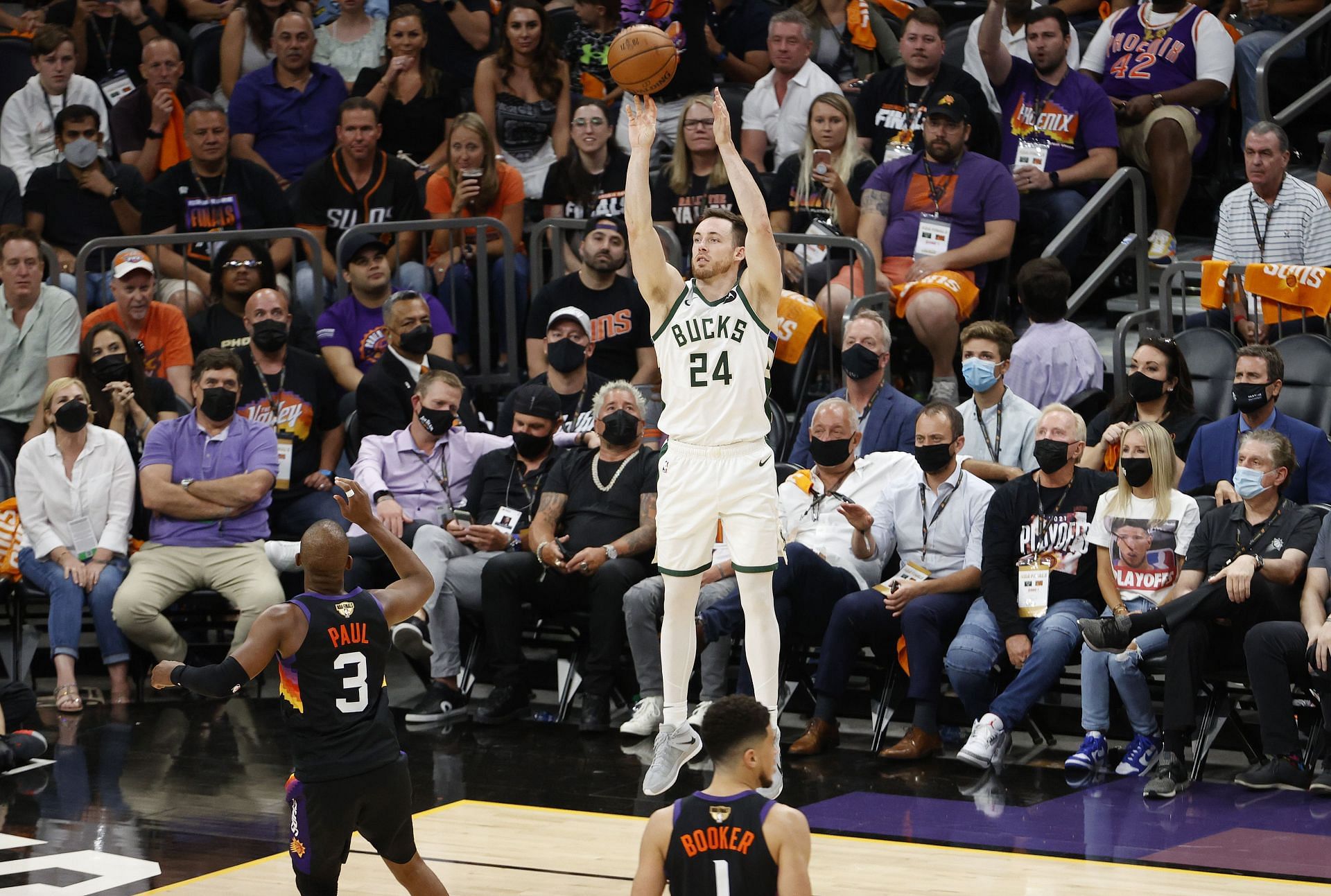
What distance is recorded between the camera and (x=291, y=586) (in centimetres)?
997

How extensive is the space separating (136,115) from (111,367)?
2957 mm

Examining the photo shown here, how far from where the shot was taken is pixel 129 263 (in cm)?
1034

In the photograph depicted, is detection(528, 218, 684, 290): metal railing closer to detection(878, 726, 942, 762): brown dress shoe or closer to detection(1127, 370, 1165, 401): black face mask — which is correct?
detection(1127, 370, 1165, 401): black face mask

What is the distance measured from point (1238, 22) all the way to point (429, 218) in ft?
17.7

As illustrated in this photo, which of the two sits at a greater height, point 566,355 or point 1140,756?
point 566,355

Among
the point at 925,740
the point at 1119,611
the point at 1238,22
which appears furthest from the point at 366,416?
the point at 1238,22

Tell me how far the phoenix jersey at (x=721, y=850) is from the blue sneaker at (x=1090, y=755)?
3.87 m

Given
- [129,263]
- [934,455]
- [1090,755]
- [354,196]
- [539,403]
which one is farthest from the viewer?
[354,196]

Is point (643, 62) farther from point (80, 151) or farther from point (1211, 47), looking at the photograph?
point (80, 151)

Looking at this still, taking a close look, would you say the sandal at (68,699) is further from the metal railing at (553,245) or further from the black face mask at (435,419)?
the metal railing at (553,245)

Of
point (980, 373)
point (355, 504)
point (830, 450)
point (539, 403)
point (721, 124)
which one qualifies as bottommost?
point (830, 450)

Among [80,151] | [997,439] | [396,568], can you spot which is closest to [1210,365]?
[997,439]

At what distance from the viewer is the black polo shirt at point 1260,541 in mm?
7582

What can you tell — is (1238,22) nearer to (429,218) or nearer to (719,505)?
(429,218)
